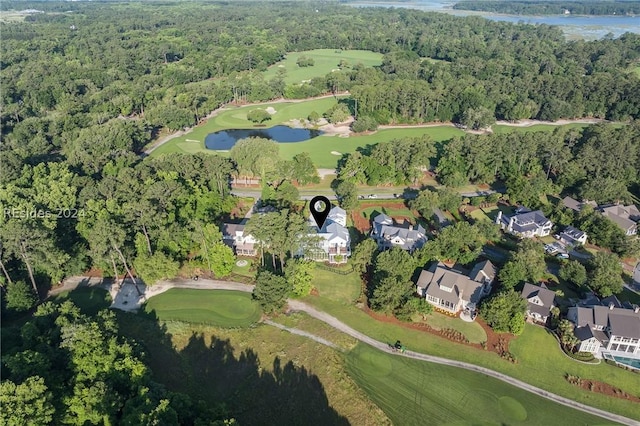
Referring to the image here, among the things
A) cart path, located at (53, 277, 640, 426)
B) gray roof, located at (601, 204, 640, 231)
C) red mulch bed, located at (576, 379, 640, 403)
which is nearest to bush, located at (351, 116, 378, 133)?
gray roof, located at (601, 204, 640, 231)

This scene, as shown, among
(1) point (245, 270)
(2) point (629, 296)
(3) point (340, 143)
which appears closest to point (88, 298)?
(1) point (245, 270)

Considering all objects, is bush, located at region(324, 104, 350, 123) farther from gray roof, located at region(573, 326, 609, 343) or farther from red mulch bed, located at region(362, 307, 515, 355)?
gray roof, located at region(573, 326, 609, 343)

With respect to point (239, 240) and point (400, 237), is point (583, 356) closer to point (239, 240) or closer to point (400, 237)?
point (400, 237)

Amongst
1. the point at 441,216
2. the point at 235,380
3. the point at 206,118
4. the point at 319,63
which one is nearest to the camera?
the point at 235,380

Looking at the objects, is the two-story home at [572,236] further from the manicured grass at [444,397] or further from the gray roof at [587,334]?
the manicured grass at [444,397]

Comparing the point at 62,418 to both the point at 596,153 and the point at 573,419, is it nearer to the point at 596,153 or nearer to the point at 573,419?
the point at 573,419

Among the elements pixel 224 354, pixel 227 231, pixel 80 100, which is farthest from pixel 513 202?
pixel 80 100
